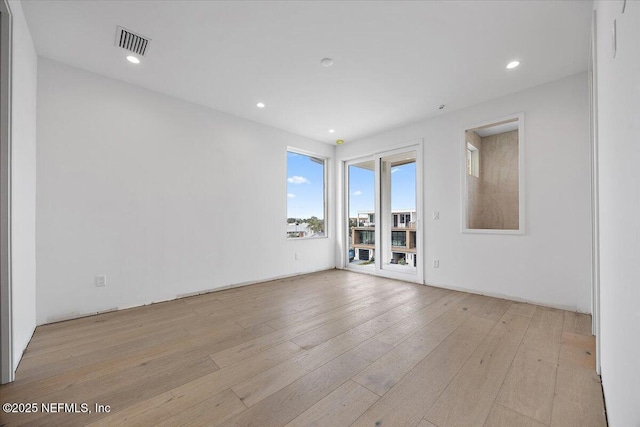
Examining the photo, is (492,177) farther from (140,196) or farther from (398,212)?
(140,196)

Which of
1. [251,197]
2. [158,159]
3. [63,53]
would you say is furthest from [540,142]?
[63,53]

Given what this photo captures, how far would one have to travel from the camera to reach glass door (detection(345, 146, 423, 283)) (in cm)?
450

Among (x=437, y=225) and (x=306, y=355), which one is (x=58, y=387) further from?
(x=437, y=225)

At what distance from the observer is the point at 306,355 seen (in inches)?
78.1

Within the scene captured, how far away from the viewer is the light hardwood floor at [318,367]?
4.57ft

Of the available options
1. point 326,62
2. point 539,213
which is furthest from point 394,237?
point 326,62

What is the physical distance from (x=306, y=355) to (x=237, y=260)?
2.43 meters

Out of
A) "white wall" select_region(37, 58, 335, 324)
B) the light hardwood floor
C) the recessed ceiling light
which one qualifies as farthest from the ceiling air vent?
the light hardwood floor

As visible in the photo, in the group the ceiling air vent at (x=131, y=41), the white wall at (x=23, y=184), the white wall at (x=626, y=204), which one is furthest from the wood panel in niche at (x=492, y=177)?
the white wall at (x=23, y=184)

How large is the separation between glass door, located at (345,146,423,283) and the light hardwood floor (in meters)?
1.68

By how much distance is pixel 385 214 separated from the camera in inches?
194

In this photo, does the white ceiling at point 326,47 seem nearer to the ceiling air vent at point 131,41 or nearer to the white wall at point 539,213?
the ceiling air vent at point 131,41

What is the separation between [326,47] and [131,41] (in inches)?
72.0

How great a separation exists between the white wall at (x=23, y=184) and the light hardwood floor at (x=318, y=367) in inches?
12.2
